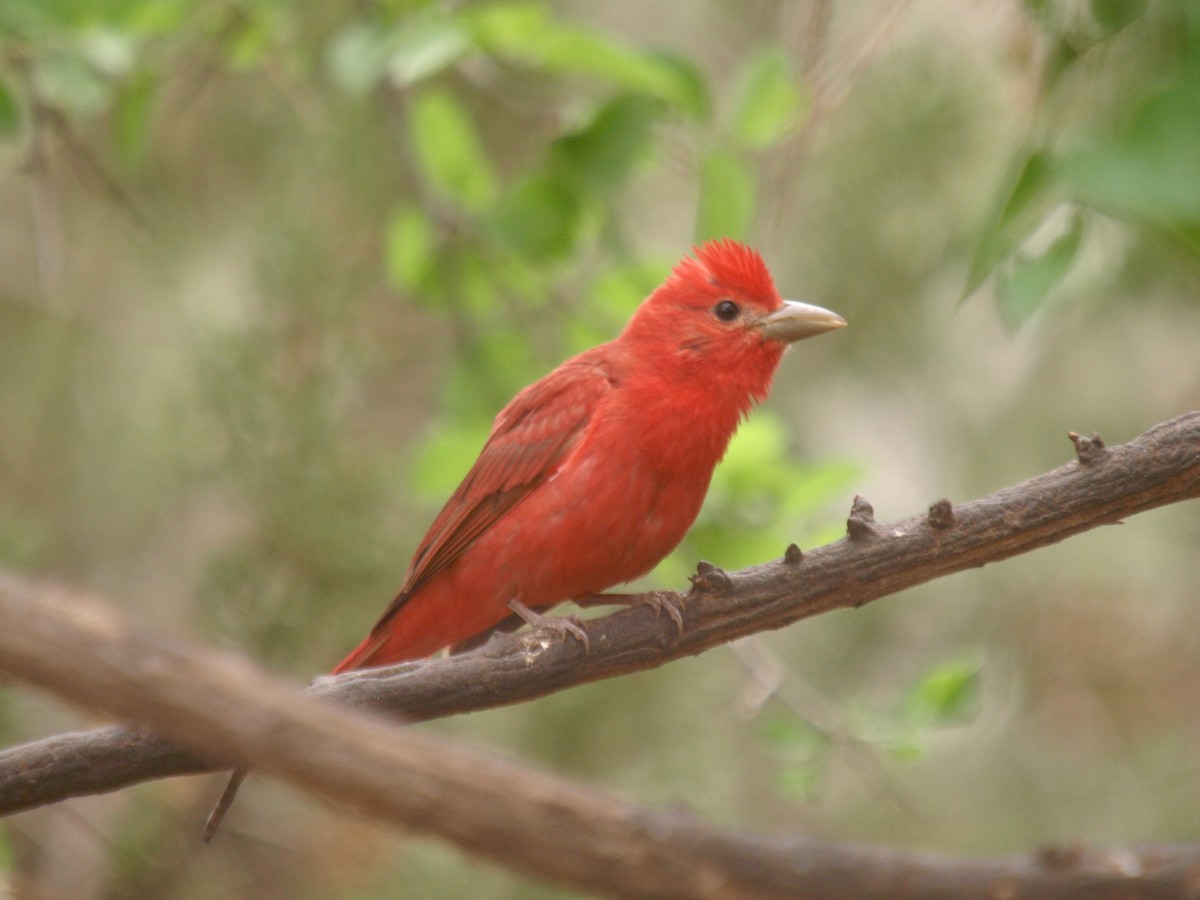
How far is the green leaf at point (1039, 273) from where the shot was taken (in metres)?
2.67

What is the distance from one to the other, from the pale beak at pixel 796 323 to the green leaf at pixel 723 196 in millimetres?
335

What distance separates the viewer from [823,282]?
514 cm

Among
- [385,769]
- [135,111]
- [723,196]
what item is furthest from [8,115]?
[385,769]

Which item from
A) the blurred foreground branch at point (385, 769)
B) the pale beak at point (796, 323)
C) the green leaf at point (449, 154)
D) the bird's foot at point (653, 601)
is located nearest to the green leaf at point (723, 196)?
the pale beak at point (796, 323)

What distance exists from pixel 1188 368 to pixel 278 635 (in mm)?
3753

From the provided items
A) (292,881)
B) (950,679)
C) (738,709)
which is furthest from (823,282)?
(292,881)

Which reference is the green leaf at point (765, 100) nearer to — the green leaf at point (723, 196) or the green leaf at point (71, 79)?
the green leaf at point (723, 196)

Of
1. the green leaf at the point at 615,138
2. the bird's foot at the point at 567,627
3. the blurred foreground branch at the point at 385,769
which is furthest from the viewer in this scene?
the green leaf at the point at 615,138

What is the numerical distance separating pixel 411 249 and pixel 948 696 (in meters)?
2.23

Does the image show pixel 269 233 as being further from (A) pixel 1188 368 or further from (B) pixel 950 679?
(A) pixel 1188 368

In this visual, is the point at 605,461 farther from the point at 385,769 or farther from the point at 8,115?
the point at 385,769

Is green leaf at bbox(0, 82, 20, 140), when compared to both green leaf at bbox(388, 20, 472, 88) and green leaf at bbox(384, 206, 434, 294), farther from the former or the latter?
green leaf at bbox(384, 206, 434, 294)

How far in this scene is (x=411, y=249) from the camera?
429 centimetres

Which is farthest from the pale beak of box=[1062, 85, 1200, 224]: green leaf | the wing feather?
box=[1062, 85, 1200, 224]: green leaf
